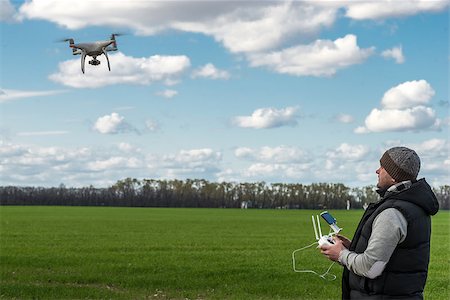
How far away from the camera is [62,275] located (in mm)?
17484

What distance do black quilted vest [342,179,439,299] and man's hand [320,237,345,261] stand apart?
131mm

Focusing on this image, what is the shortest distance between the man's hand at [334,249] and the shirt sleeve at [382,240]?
27 centimetres

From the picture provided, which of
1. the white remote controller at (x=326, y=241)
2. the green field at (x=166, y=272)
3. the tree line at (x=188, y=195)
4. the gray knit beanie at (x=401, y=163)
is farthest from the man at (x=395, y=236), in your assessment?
the tree line at (x=188, y=195)

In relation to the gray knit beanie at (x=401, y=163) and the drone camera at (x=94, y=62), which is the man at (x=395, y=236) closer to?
the gray knit beanie at (x=401, y=163)

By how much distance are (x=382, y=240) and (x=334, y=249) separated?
19.7 inches

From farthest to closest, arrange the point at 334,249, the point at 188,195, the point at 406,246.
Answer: the point at 188,195, the point at 334,249, the point at 406,246

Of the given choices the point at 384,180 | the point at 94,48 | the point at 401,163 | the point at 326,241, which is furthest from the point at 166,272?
the point at 94,48

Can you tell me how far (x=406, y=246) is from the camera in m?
5.01

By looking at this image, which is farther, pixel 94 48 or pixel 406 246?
pixel 406 246

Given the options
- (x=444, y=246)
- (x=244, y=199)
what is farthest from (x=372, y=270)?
(x=244, y=199)

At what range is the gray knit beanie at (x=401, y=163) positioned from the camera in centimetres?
505

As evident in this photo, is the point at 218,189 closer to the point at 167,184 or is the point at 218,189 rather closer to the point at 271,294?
the point at 167,184

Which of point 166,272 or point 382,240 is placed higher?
point 382,240

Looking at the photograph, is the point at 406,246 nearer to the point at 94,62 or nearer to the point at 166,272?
the point at 94,62
